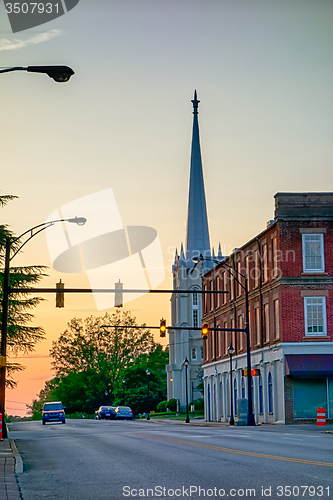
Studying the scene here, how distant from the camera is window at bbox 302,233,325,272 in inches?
1927

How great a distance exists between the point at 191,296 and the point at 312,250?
234 ft

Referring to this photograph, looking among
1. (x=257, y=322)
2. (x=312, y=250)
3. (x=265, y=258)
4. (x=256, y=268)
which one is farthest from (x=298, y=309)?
(x=256, y=268)

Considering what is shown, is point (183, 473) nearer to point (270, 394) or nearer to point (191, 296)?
point (270, 394)

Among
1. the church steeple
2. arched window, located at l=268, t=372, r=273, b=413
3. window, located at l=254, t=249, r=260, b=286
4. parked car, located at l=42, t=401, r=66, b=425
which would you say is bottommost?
parked car, located at l=42, t=401, r=66, b=425

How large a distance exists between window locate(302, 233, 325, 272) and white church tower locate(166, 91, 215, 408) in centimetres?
6494

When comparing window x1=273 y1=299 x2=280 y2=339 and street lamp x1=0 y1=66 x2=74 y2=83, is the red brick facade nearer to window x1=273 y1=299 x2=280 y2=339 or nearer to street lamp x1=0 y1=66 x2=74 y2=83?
window x1=273 y1=299 x2=280 y2=339

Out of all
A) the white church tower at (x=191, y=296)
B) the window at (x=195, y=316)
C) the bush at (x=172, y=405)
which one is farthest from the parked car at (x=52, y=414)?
the window at (x=195, y=316)

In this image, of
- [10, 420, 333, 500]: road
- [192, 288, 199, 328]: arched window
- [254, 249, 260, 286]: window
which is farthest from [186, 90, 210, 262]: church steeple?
[10, 420, 333, 500]: road

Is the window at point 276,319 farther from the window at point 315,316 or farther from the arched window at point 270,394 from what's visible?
the arched window at point 270,394

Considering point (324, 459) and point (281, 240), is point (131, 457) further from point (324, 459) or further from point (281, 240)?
point (281, 240)

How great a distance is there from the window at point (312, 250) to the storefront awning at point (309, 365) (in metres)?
5.87

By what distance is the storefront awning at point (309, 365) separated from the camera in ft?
154

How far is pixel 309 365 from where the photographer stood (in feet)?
155

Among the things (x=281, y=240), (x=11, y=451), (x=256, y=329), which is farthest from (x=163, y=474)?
(x=256, y=329)
